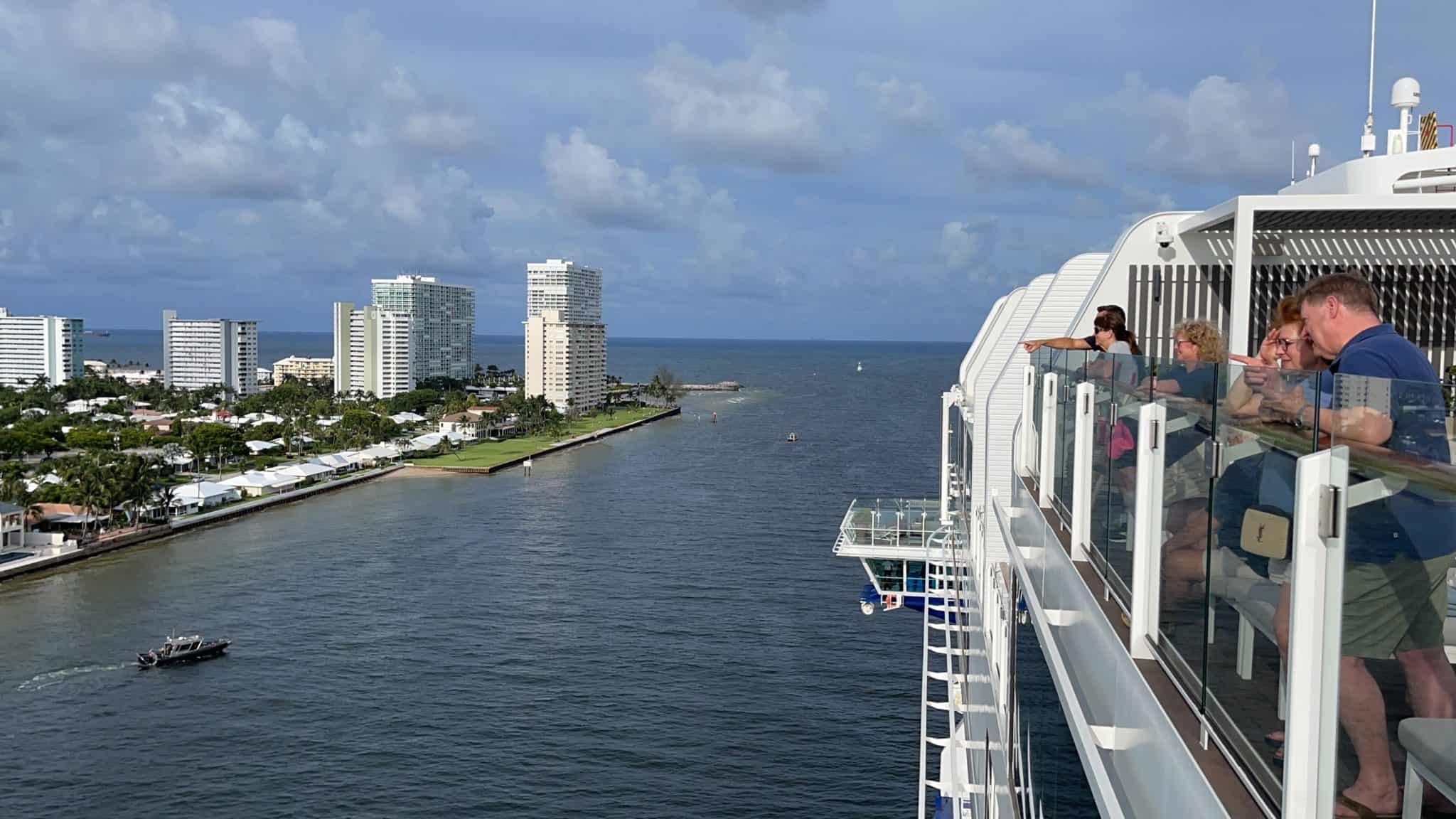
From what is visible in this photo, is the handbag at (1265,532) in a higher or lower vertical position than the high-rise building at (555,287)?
lower

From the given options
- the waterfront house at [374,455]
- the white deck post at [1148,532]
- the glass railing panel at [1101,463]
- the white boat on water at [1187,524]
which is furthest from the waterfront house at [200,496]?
the white deck post at [1148,532]

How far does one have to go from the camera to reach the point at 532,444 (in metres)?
49.3

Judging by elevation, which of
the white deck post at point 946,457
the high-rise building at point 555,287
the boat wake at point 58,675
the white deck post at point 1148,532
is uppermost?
the high-rise building at point 555,287

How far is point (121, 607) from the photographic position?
20.0 meters

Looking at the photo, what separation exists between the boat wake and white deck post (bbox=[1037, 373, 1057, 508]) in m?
15.7

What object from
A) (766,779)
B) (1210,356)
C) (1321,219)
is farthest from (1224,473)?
(766,779)

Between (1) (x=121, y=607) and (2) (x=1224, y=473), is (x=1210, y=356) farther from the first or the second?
(1) (x=121, y=607)

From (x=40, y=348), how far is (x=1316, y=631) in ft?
328

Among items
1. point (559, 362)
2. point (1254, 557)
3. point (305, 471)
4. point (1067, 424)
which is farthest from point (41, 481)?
point (559, 362)

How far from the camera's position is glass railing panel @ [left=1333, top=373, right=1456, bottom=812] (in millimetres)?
859

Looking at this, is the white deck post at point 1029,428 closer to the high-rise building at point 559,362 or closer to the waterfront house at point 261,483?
the waterfront house at point 261,483

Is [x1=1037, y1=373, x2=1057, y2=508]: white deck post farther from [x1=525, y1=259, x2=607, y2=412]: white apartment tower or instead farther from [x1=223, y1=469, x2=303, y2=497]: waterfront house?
[x1=525, y1=259, x2=607, y2=412]: white apartment tower

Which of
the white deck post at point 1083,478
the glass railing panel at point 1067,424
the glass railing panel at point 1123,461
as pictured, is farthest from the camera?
the glass railing panel at point 1067,424

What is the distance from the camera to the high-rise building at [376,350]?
7944cm
